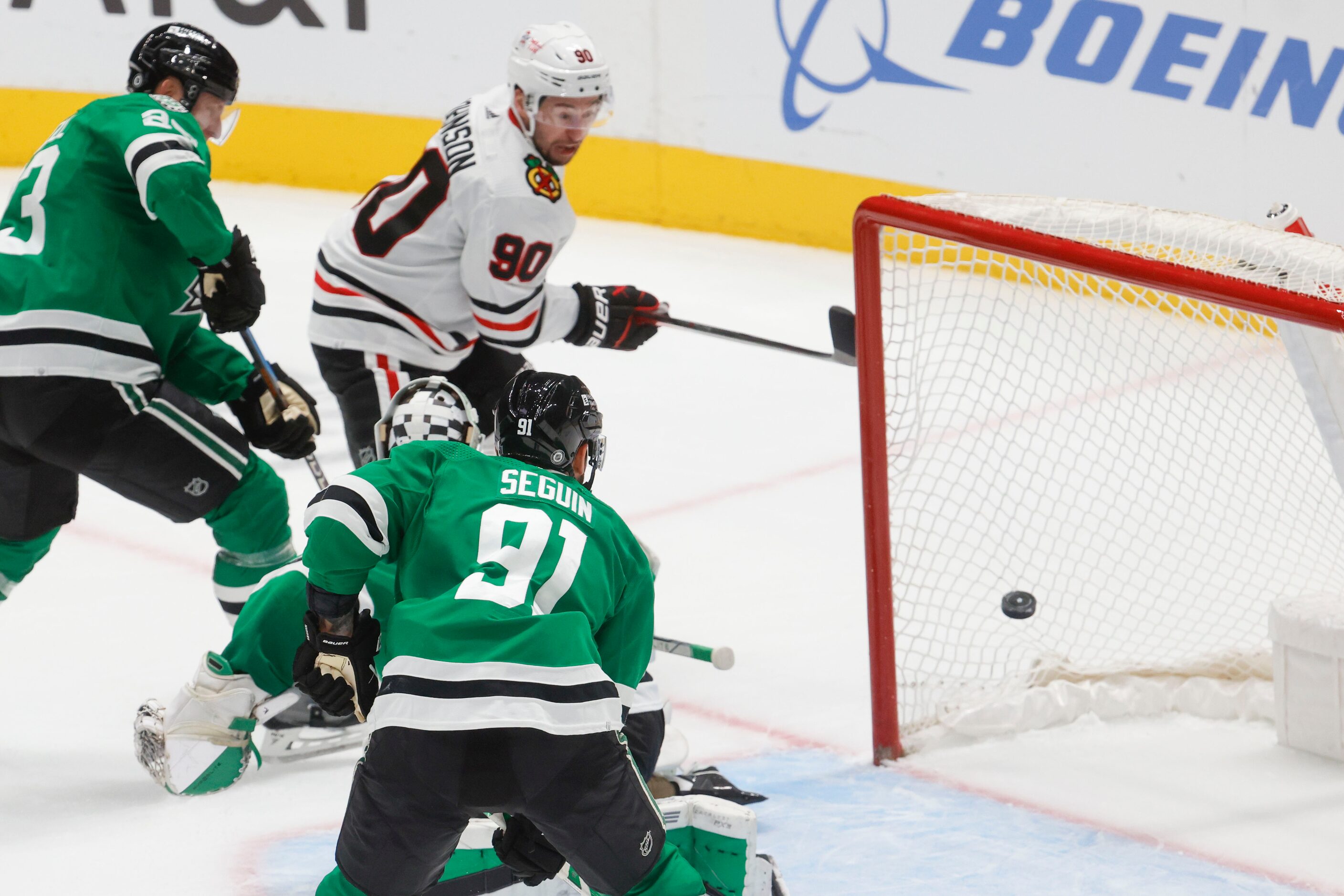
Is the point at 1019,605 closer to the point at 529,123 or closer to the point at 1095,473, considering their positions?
the point at 529,123

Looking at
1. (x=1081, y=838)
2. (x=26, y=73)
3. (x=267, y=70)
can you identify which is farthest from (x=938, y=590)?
(x=26, y=73)

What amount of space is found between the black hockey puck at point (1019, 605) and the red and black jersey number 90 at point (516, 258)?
3.56 feet

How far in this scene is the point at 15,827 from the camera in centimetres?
277

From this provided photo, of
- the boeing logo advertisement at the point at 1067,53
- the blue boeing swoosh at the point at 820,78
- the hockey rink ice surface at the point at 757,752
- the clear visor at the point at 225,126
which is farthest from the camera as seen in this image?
the blue boeing swoosh at the point at 820,78

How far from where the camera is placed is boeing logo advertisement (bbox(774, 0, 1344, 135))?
17.2 feet

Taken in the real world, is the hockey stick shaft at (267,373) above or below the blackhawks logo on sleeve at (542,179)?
below

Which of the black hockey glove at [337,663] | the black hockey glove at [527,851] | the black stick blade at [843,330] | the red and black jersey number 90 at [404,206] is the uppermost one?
the red and black jersey number 90 at [404,206]

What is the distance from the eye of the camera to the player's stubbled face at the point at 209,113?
3000mm

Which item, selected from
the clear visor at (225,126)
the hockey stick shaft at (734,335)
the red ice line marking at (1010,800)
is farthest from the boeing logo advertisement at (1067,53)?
the clear visor at (225,126)

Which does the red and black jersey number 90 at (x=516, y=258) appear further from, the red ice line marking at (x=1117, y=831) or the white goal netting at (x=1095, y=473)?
the red ice line marking at (x=1117, y=831)

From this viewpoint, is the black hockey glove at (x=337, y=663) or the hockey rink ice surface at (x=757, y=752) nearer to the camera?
the black hockey glove at (x=337, y=663)

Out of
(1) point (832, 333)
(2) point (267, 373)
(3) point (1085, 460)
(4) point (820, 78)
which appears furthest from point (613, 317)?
(4) point (820, 78)

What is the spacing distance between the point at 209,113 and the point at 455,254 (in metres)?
0.56

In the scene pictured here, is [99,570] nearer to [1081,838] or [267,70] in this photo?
[1081,838]
